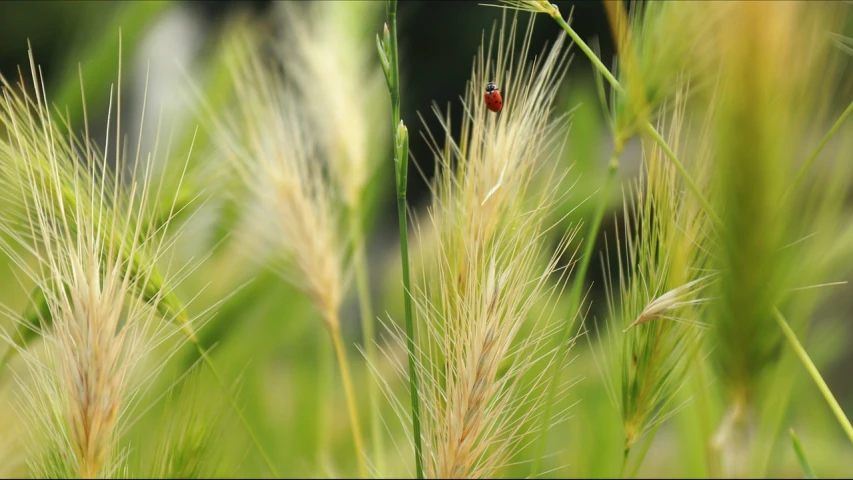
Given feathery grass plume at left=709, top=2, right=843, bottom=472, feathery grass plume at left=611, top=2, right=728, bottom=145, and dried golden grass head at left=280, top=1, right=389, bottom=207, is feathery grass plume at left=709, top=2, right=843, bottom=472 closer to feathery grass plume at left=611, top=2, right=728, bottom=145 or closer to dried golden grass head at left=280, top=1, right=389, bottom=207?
feathery grass plume at left=611, top=2, right=728, bottom=145

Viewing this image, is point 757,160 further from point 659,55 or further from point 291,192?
point 291,192

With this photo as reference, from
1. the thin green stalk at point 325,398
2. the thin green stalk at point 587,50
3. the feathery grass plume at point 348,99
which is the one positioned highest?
the thin green stalk at point 587,50

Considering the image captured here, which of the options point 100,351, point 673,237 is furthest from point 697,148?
point 100,351

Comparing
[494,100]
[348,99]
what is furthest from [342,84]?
[494,100]

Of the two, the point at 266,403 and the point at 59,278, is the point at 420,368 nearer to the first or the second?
the point at 59,278

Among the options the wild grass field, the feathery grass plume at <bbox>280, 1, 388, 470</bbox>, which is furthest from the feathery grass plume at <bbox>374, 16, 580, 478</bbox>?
the feathery grass plume at <bbox>280, 1, 388, 470</bbox>

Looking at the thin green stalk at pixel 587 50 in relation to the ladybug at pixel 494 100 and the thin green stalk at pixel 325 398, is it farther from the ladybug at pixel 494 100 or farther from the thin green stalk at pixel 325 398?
the thin green stalk at pixel 325 398

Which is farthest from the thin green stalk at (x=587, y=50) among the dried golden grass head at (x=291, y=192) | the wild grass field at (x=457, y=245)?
the dried golden grass head at (x=291, y=192)

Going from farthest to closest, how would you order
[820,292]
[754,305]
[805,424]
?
[805,424], [820,292], [754,305]
